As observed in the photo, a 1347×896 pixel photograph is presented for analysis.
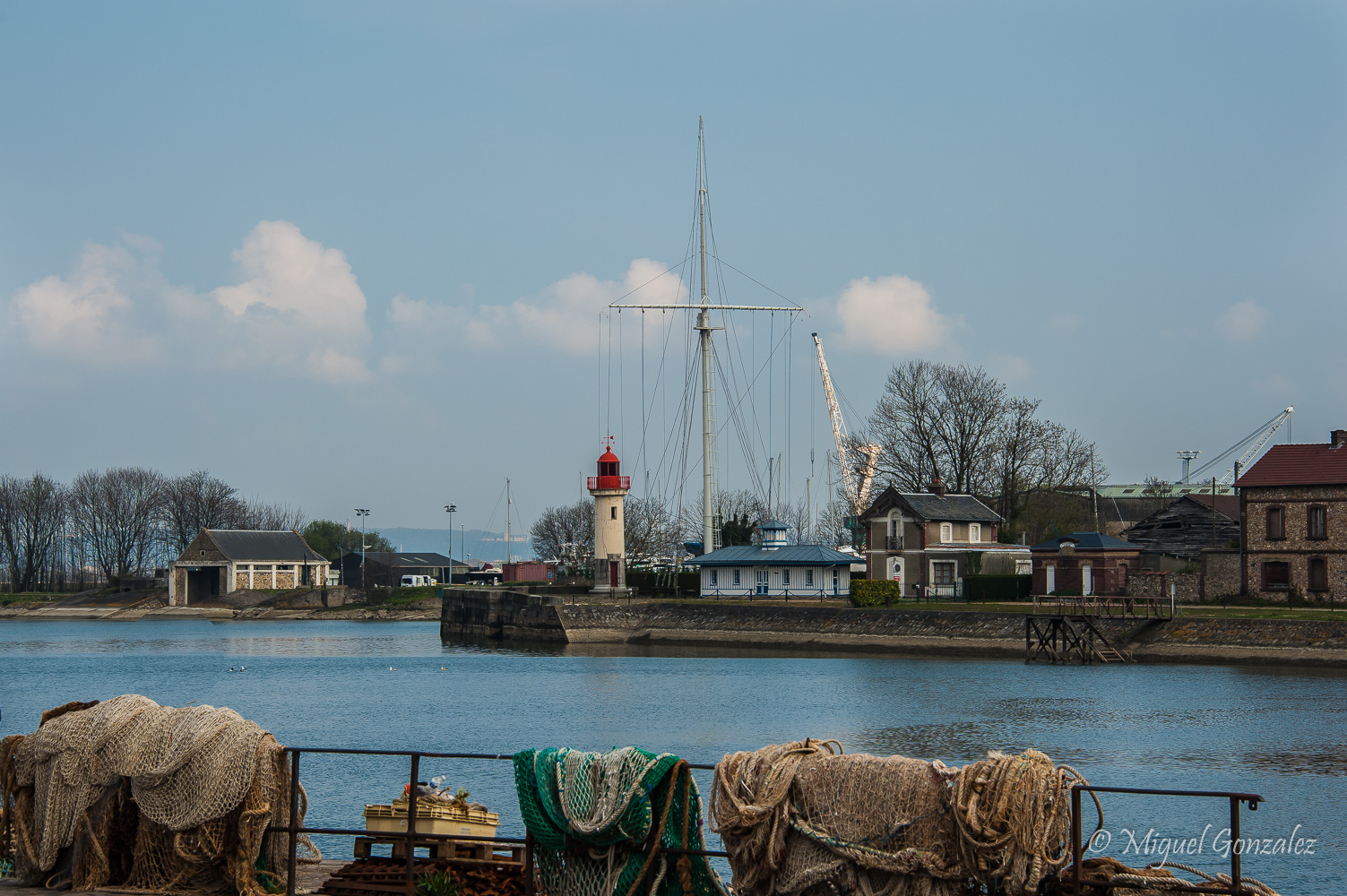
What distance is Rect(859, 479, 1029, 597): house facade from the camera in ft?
238

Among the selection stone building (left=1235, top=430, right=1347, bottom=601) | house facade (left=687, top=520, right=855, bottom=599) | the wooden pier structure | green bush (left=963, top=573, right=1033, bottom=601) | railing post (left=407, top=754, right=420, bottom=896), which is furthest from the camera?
house facade (left=687, top=520, right=855, bottom=599)

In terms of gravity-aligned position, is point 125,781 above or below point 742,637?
above

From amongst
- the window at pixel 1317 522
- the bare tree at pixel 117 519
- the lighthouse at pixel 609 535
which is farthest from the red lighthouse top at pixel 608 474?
the bare tree at pixel 117 519

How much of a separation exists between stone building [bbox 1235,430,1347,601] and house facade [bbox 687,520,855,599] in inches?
883

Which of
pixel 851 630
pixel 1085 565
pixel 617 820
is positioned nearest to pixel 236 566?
pixel 851 630

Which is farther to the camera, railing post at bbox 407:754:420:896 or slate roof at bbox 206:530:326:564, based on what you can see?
slate roof at bbox 206:530:326:564

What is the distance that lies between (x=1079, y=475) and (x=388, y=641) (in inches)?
1835

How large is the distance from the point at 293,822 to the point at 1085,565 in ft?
195

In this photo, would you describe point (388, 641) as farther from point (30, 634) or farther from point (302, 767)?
point (302, 767)

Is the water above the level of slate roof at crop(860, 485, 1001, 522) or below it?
below

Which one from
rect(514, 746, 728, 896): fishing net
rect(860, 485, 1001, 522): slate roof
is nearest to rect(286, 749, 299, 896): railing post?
rect(514, 746, 728, 896): fishing net

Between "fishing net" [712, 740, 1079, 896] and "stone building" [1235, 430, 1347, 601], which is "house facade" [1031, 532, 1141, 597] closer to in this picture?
"stone building" [1235, 430, 1347, 601]

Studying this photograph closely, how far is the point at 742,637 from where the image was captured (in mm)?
68188

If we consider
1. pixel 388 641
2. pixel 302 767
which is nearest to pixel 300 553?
pixel 388 641
